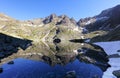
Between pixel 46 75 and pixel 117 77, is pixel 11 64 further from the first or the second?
pixel 117 77

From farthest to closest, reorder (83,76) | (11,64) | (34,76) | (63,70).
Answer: (11,64)
(63,70)
(34,76)
(83,76)

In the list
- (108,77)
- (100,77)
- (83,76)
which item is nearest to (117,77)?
(108,77)

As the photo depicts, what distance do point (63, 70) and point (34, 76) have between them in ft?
29.4

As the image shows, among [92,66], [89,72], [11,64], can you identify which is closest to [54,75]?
[89,72]

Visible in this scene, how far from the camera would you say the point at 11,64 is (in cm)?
6938

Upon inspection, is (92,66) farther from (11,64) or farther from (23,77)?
(11,64)

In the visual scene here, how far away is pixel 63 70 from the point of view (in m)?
54.2

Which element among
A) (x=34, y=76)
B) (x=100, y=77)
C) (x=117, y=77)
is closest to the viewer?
(x=117, y=77)

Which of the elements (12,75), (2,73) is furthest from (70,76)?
(2,73)

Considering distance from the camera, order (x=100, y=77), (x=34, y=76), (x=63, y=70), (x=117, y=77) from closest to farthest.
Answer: (x=117, y=77) → (x=100, y=77) → (x=34, y=76) → (x=63, y=70)

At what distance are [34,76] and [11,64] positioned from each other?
2279 cm

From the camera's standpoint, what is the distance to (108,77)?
40094mm

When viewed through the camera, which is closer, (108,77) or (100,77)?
(108,77)

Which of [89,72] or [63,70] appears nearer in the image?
[89,72]
